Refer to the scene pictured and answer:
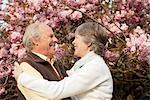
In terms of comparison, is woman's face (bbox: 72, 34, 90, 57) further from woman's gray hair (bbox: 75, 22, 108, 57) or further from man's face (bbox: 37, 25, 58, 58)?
man's face (bbox: 37, 25, 58, 58)

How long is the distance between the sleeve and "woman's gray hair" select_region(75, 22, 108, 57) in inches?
6.4

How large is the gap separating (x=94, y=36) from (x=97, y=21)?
2.25 meters

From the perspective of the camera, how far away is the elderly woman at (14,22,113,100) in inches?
132

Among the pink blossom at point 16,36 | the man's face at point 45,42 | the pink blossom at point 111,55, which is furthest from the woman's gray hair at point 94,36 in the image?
the pink blossom at point 16,36

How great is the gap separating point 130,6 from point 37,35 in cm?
258

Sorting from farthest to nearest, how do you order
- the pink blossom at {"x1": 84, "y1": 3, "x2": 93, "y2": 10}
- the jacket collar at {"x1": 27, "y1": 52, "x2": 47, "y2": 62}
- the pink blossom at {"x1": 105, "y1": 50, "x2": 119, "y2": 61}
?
the pink blossom at {"x1": 84, "y1": 3, "x2": 93, "y2": 10}
the pink blossom at {"x1": 105, "y1": 50, "x2": 119, "y2": 61}
the jacket collar at {"x1": 27, "y1": 52, "x2": 47, "y2": 62}

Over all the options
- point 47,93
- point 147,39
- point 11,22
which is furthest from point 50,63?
point 11,22

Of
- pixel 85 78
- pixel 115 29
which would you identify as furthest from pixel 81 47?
pixel 115 29

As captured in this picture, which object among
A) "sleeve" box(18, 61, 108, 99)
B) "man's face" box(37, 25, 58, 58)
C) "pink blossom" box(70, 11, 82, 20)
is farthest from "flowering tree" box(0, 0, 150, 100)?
"sleeve" box(18, 61, 108, 99)

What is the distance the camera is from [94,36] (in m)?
3.51

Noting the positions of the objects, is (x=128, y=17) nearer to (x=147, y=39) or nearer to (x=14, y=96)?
(x=147, y=39)

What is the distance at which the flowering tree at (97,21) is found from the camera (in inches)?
216

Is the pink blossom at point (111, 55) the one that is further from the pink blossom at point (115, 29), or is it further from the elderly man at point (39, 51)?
the elderly man at point (39, 51)

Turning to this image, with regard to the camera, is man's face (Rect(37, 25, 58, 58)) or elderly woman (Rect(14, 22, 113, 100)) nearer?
elderly woman (Rect(14, 22, 113, 100))
